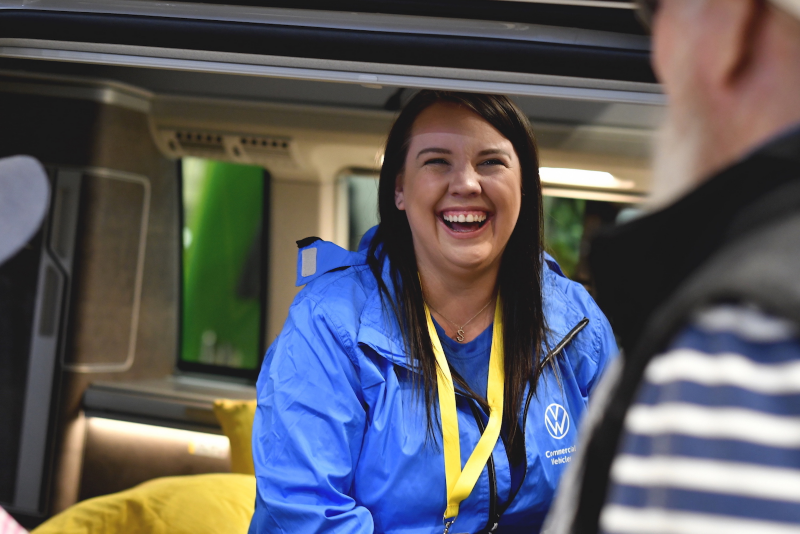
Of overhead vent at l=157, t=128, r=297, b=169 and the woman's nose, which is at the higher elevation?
overhead vent at l=157, t=128, r=297, b=169

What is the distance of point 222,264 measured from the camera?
511 centimetres

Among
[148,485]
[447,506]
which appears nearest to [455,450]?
[447,506]

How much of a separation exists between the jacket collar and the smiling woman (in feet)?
3.08

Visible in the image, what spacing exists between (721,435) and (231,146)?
4.23 m

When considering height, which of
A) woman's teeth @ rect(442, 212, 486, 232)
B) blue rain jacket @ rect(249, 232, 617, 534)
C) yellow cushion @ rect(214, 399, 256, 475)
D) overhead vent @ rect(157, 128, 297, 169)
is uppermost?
overhead vent @ rect(157, 128, 297, 169)

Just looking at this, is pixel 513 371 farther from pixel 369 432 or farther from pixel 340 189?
pixel 340 189

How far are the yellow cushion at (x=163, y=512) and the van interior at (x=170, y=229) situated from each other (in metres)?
1.43

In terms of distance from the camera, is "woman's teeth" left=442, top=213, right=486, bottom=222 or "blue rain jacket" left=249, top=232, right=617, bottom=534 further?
"woman's teeth" left=442, top=213, right=486, bottom=222

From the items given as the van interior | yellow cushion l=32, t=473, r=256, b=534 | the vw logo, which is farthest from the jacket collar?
the van interior

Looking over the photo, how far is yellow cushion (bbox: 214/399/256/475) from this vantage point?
11.0 ft

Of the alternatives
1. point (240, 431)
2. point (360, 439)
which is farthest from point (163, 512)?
point (360, 439)

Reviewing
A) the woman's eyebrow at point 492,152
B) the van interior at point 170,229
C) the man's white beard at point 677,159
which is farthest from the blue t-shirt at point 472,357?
the van interior at point 170,229

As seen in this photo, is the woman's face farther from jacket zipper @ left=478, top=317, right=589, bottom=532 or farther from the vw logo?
the vw logo

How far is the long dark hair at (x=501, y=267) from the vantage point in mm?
1597
